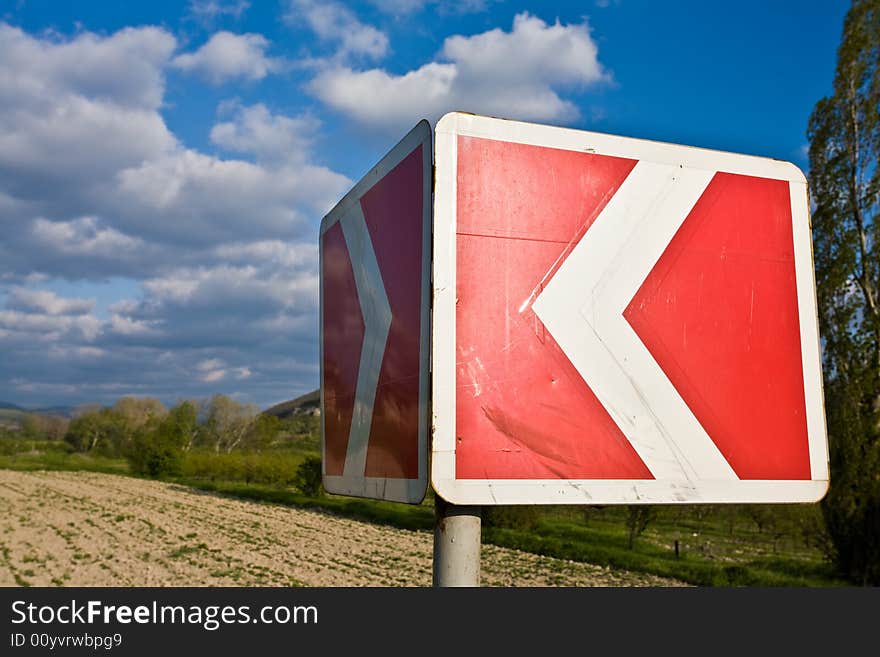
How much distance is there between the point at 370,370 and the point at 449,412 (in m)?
0.37

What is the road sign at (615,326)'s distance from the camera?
1270mm

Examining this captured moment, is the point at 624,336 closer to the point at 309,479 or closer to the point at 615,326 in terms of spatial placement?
the point at 615,326

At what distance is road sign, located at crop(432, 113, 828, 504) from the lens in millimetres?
1270

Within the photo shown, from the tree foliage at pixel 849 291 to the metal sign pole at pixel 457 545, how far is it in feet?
56.1

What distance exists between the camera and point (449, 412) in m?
1.23

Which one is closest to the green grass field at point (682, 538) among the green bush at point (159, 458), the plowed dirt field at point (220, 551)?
Answer: the plowed dirt field at point (220, 551)

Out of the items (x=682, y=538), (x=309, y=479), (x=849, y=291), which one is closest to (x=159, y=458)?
(x=309, y=479)

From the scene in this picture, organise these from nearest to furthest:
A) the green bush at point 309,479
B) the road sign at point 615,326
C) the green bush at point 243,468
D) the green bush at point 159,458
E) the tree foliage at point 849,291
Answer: the road sign at point 615,326 < the tree foliage at point 849,291 < the green bush at point 309,479 < the green bush at point 243,468 < the green bush at point 159,458

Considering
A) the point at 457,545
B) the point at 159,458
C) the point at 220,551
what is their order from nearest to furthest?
the point at 457,545 → the point at 220,551 → the point at 159,458

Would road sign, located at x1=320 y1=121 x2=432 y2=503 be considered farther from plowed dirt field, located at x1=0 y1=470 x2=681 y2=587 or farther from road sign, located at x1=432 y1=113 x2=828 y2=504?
plowed dirt field, located at x1=0 y1=470 x2=681 y2=587

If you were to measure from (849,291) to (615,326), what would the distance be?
1780cm

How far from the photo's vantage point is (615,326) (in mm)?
1368

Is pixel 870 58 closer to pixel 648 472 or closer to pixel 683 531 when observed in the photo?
pixel 683 531

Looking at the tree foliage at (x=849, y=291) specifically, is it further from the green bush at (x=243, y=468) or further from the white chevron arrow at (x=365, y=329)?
the green bush at (x=243, y=468)
